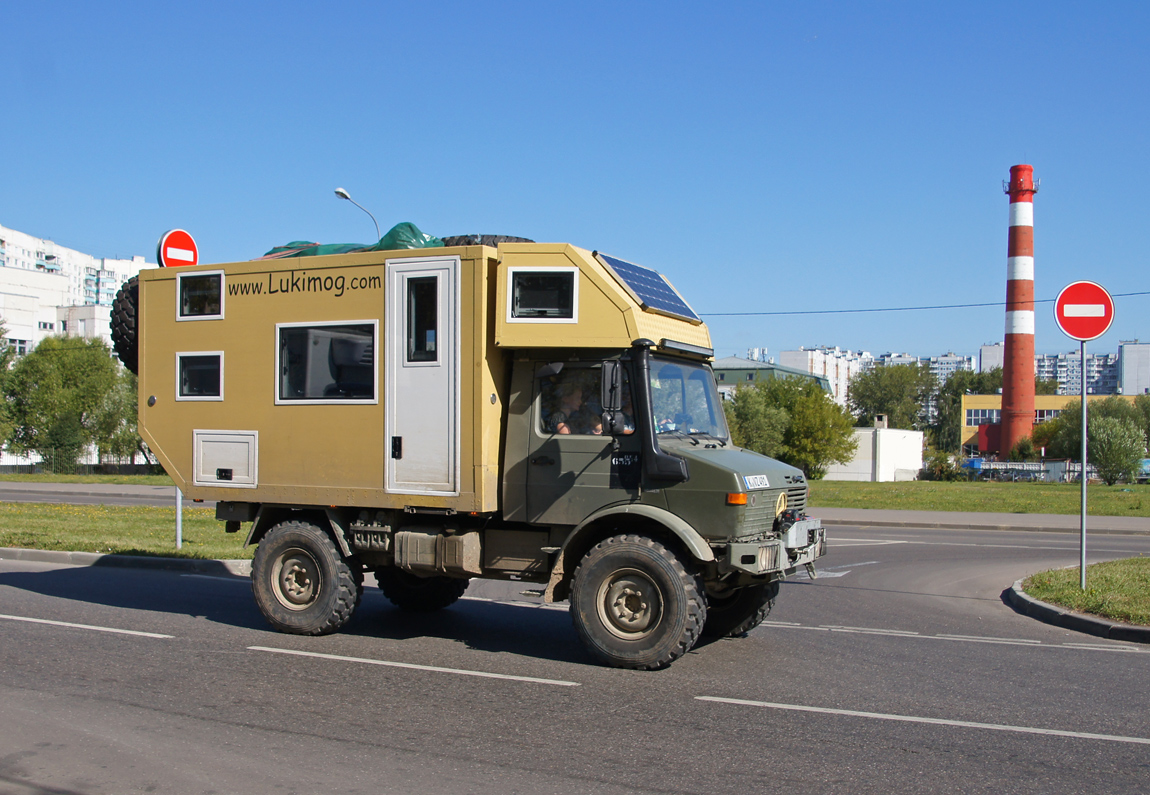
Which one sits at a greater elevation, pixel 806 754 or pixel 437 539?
pixel 437 539

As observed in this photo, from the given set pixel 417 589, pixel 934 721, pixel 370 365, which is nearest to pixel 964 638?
pixel 934 721

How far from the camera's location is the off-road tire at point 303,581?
8.54m

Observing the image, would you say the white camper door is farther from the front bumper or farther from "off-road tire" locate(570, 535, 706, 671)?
the front bumper

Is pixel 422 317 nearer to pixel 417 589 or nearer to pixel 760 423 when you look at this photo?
pixel 417 589

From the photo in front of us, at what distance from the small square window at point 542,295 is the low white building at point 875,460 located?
2965 inches

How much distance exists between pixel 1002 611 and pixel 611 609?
575 centimetres

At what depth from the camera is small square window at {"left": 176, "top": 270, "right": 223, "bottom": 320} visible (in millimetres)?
9086

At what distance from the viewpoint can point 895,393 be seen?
5591 inches

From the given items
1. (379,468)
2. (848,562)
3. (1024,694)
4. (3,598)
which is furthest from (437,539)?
(848,562)

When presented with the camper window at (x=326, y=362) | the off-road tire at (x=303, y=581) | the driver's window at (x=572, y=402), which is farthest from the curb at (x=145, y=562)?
the driver's window at (x=572, y=402)

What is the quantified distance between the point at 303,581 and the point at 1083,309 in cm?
921

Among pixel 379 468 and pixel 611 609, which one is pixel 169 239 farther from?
pixel 611 609

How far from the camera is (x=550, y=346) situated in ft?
25.4

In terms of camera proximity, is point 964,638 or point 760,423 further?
point 760,423
